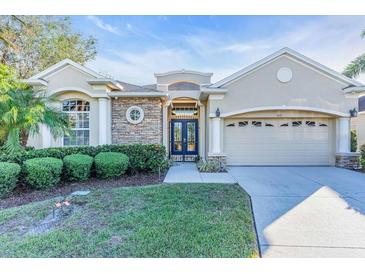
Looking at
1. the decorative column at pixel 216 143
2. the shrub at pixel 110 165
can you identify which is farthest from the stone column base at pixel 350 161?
the shrub at pixel 110 165

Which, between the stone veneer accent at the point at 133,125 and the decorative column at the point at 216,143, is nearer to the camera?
the decorative column at the point at 216,143

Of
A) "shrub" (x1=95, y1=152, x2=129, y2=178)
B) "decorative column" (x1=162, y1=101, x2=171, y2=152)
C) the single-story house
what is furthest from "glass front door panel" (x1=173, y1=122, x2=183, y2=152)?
"shrub" (x1=95, y1=152, x2=129, y2=178)

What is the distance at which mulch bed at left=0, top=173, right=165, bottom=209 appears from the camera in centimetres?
619

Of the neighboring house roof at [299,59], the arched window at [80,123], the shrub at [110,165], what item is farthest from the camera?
the arched window at [80,123]

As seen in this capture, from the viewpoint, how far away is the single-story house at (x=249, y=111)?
10.8 meters

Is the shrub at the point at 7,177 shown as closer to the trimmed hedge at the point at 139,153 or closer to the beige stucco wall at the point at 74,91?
the trimmed hedge at the point at 139,153

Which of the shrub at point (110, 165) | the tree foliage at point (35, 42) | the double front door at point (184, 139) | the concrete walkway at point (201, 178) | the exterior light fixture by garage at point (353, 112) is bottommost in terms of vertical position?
the concrete walkway at point (201, 178)

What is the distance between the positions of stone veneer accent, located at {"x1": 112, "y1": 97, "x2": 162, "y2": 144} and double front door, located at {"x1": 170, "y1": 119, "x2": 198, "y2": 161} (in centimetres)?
307

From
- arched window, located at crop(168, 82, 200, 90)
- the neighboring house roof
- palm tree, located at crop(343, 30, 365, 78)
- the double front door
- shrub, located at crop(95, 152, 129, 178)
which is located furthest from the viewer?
arched window, located at crop(168, 82, 200, 90)

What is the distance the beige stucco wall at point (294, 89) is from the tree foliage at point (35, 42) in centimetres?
1385

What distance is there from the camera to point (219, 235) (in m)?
3.87

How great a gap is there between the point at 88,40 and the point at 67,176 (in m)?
15.2

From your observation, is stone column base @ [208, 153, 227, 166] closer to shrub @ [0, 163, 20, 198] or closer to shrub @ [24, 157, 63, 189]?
shrub @ [24, 157, 63, 189]
